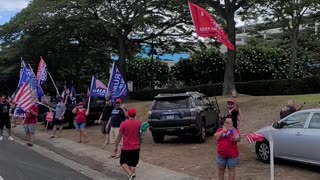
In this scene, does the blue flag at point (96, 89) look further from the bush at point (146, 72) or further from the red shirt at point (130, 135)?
the bush at point (146, 72)

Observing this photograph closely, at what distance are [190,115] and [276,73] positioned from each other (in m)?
27.9

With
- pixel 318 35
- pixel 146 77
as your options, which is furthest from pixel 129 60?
pixel 318 35

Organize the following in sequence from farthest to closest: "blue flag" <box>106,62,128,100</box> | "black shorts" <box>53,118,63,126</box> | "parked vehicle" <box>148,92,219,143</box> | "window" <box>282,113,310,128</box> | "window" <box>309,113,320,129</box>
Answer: "black shorts" <box>53,118,63,126</box>
"blue flag" <box>106,62,128,100</box>
"parked vehicle" <box>148,92,219,143</box>
"window" <box>282,113,310,128</box>
"window" <box>309,113,320,129</box>

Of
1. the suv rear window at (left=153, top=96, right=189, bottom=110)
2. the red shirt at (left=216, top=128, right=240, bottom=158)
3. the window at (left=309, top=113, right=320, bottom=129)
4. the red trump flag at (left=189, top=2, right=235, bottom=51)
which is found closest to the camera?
the red shirt at (left=216, top=128, right=240, bottom=158)

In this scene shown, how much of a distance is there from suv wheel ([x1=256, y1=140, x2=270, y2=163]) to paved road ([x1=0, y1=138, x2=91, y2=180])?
4420mm

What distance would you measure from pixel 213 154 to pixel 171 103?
10.4ft

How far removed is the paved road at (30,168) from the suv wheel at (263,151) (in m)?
4.42

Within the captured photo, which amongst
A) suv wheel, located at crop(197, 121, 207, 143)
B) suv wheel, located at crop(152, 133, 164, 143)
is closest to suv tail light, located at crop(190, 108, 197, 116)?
suv wheel, located at crop(197, 121, 207, 143)

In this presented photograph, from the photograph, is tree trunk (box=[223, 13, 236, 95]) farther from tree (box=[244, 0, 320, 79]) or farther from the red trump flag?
the red trump flag

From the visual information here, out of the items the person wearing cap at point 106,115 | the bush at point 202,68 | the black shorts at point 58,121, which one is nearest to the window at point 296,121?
the person wearing cap at point 106,115

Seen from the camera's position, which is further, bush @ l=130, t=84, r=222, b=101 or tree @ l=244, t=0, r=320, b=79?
bush @ l=130, t=84, r=222, b=101

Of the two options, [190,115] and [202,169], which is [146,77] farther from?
[202,169]

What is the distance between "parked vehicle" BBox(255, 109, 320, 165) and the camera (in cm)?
1061

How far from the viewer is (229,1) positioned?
2911cm
